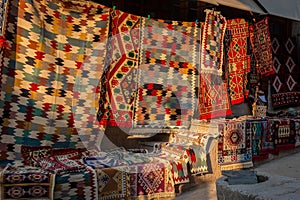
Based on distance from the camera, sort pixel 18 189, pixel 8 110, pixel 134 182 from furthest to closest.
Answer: pixel 134 182 < pixel 8 110 < pixel 18 189

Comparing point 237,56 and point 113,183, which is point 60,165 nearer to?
point 113,183

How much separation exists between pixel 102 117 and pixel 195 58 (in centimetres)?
168

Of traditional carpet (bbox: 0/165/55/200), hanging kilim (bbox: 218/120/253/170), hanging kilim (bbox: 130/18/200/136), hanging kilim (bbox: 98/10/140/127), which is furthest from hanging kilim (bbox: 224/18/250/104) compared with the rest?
traditional carpet (bbox: 0/165/55/200)

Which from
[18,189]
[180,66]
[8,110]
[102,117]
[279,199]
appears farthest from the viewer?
[180,66]

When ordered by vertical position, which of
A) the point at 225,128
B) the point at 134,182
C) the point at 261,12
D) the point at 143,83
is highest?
the point at 261,12

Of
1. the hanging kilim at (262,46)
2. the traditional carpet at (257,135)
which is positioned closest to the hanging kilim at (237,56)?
the hanging kilim at (262,46)

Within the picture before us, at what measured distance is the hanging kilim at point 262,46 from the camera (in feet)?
18.5

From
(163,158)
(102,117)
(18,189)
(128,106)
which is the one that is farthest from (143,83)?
(18,189)

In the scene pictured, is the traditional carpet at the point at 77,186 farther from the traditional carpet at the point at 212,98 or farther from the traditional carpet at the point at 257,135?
the traditional carpet at the point at 257,135

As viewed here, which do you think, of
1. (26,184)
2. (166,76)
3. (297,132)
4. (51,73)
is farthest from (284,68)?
(26,184)

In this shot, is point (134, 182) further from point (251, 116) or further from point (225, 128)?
point (251, 116)

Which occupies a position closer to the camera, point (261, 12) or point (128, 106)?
→ point (128, 106)

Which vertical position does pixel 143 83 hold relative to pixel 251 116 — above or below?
above

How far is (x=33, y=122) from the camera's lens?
149 inches
